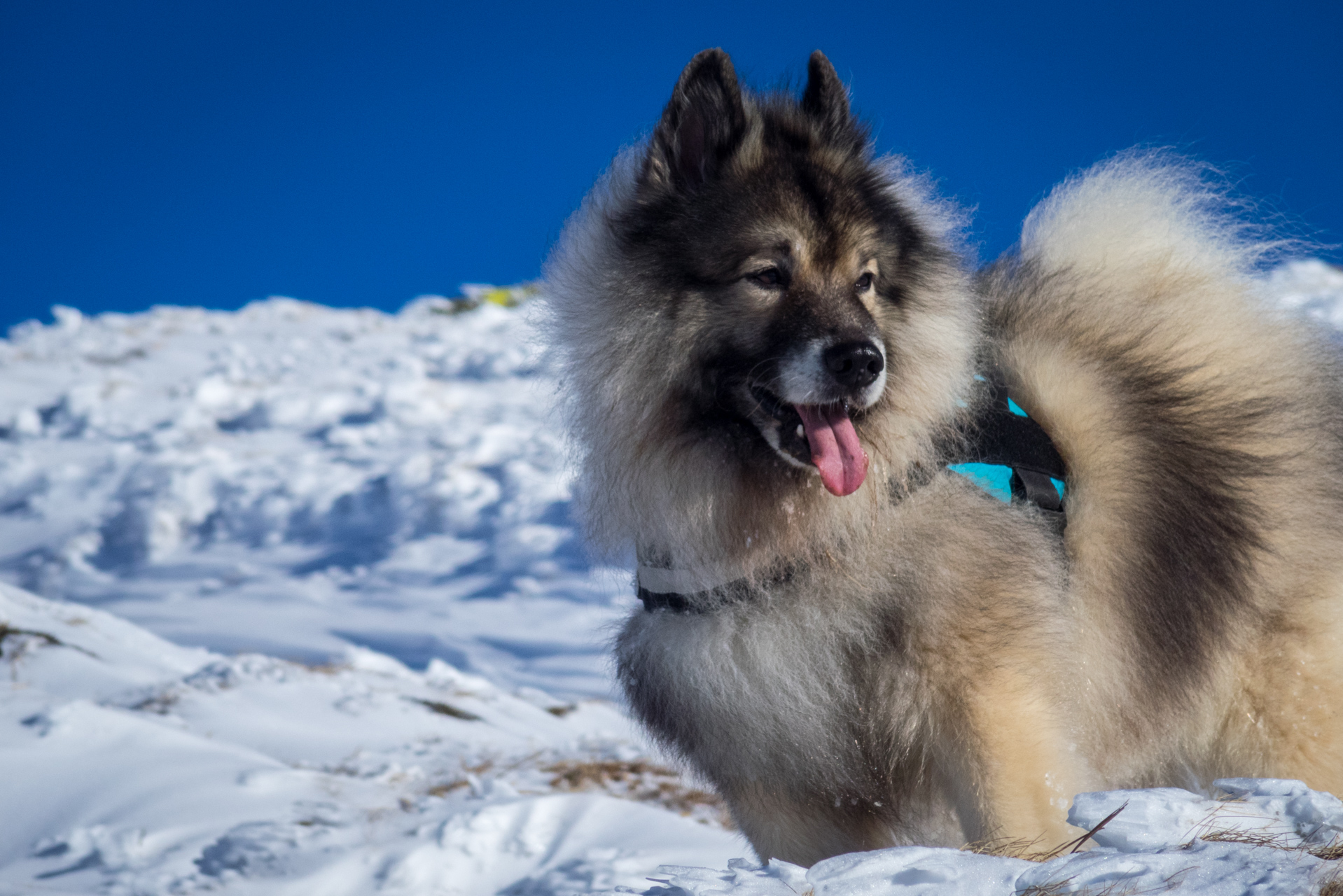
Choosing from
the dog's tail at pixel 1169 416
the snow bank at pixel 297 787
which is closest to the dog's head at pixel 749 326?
the dog's tail at pixel 1169 416

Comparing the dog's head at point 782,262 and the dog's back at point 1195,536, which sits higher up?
the dog's head at point 782,262

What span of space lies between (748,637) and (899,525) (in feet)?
1.37

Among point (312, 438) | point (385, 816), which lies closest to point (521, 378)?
point (312, 438)

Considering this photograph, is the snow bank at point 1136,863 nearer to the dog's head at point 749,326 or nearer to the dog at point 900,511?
the dog at point 900,511

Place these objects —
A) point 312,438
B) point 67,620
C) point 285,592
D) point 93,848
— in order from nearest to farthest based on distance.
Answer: point 93,848
point 67,620
point 285,592
point 312,438

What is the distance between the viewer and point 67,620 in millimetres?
4508

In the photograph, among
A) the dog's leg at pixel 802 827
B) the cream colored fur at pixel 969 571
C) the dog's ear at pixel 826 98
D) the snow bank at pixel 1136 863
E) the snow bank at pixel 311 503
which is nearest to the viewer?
the snow bank at pixel 1136 863

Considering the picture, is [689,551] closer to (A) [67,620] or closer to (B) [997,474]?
(B) [997,474]

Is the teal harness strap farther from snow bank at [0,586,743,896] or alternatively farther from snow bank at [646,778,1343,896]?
snow bank at [0,586,743,896]

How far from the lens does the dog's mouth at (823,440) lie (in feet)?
6.84

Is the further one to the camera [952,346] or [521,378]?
[521,378]

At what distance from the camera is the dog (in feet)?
6.48

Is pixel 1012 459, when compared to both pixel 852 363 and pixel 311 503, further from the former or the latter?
pixel 311 503

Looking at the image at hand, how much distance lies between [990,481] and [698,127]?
1.13 m
